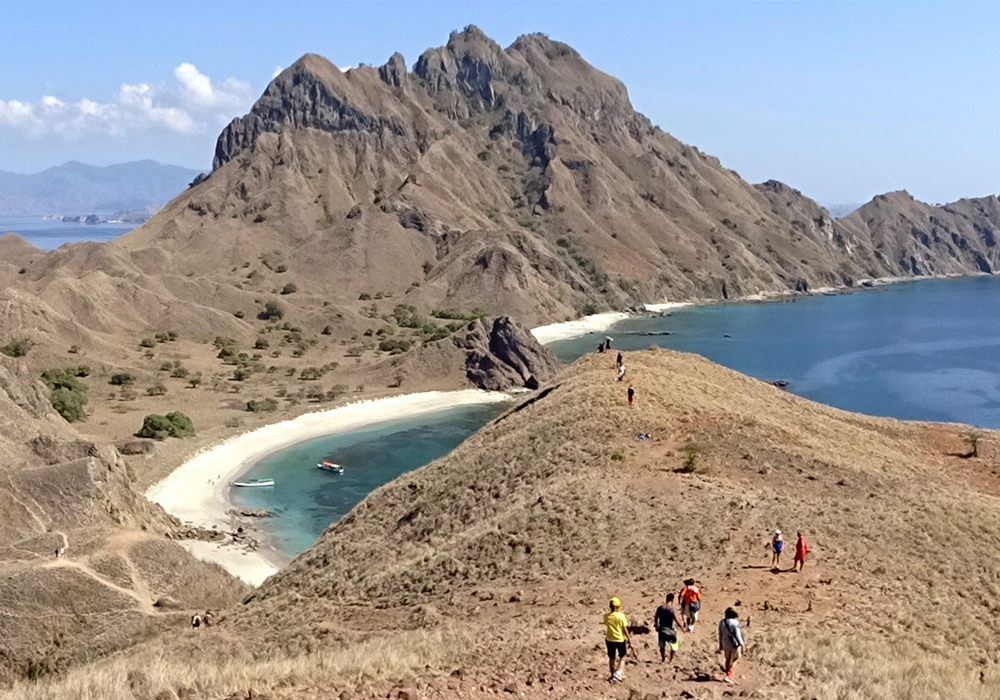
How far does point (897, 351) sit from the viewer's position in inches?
5502

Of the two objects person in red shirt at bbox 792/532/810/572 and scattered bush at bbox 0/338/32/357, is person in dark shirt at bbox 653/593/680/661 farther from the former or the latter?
scattered bush at bbox 0/338/32/357

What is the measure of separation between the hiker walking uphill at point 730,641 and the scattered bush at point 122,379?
84726 mm

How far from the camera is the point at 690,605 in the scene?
1912 cm

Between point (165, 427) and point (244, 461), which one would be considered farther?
point (165, 427)

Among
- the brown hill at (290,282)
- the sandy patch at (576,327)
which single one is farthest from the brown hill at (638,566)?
the sandy patch at (576,327)

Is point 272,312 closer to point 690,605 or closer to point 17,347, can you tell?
point 17,347

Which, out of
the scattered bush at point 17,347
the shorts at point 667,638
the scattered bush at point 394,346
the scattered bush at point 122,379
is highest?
the scattered bush at point 17,347

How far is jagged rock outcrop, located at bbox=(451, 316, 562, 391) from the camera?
99375 mm

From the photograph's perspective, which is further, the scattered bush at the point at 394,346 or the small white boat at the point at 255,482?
the scattered bush at the point at 394,346

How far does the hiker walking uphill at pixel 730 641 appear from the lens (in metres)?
16.6

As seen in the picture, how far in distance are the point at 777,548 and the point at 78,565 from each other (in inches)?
994

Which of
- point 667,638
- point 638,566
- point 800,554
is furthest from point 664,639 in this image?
point 800,554

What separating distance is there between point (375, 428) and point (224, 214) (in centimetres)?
11086

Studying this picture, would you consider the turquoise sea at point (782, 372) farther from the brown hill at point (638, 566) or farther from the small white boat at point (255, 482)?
the brown hill at point (638, 566)
